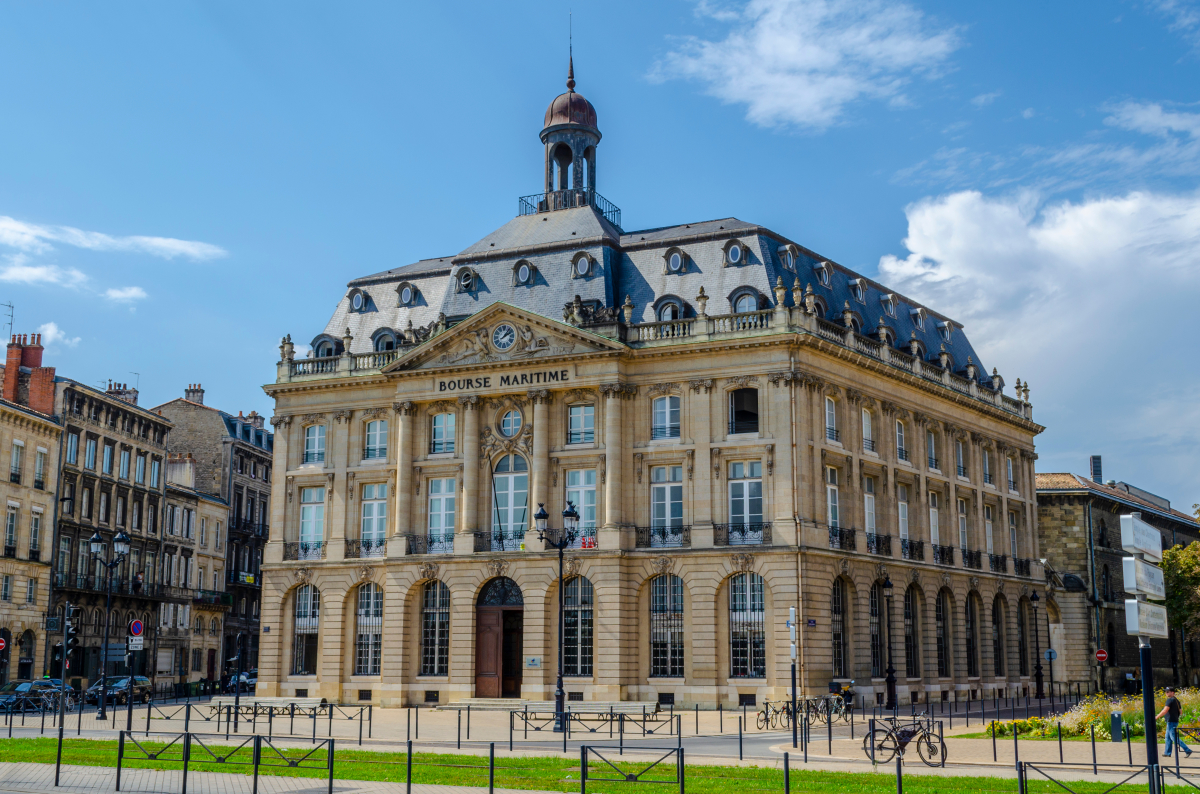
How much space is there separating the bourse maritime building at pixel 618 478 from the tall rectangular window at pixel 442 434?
355 millimetres

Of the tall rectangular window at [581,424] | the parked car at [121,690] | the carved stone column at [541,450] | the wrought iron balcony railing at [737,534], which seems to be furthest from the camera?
the parked car at [121,690]

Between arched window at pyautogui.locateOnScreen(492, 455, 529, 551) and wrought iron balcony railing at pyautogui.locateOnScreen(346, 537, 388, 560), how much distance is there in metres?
5.68

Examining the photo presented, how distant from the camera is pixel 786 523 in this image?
4994cm

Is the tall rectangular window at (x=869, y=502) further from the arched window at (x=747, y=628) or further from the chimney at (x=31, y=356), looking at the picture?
the chimney at (x=31, y=356)

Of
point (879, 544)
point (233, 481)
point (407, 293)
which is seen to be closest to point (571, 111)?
point (407, 293)

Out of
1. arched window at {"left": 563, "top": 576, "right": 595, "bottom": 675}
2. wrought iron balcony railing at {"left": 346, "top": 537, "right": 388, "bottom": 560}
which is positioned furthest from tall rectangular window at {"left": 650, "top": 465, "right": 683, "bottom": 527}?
wrought iron balcony railing at {"left": 346, "top": 537, "right": 388, "bottom": 560}

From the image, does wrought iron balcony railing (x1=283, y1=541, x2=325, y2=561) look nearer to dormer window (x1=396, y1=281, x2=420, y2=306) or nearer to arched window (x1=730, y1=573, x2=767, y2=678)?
dormer window (x1=396, y1=281, x2=420, y2=306)

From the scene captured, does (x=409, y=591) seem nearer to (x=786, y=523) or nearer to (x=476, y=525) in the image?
(x=476, y=525)

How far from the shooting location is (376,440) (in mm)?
58594

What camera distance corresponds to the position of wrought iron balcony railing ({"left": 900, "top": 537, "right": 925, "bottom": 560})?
57219 mm

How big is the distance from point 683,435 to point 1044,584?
25936 mm

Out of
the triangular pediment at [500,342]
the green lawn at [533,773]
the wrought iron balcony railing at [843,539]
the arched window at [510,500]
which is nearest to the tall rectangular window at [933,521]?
the wrought iron balcony railing at [843,539]

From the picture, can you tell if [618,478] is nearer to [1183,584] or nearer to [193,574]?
[1183,584]

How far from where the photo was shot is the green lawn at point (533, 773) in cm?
2270
